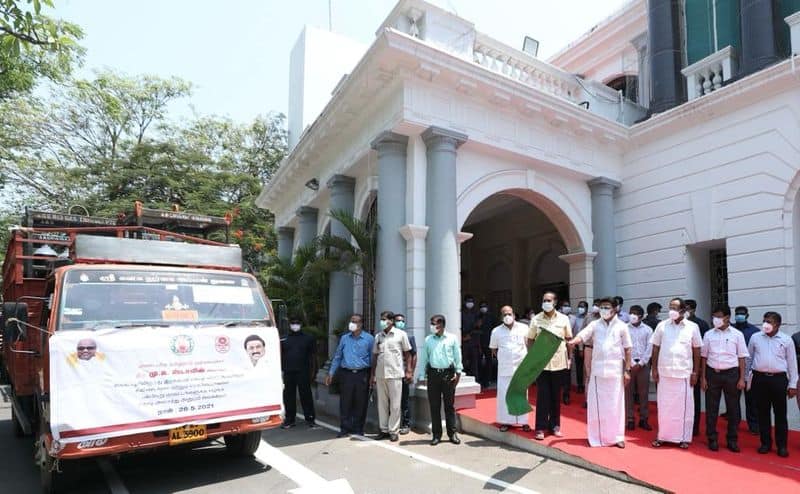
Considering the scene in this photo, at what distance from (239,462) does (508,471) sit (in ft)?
9.97

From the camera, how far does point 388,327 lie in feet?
25.8

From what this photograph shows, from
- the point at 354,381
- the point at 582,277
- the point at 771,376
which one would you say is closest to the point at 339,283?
the point at 354,381

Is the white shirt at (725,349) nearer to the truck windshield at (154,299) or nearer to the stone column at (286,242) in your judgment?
the truck windshield at (154,299)

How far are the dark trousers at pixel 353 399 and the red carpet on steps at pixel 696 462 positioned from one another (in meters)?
2.18

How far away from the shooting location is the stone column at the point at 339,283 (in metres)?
10.7

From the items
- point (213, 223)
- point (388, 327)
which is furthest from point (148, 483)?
point (213, 223)

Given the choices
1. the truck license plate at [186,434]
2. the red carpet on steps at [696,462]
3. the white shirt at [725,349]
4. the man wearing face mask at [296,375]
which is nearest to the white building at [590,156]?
the man wearing face mask at [296,375]

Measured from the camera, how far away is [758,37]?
9383mm

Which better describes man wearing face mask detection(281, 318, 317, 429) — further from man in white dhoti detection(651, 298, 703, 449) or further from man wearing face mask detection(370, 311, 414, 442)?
man in white dhoti detection(651, 298, 703, 449)

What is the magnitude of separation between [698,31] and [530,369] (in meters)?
8.23

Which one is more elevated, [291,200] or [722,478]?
[291,200]

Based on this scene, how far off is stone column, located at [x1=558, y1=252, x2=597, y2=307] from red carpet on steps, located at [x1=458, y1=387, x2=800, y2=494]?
3.71 meters

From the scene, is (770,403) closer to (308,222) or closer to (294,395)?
(294,395)

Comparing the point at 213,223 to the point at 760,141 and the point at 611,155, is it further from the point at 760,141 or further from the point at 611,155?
the point at 760,141
